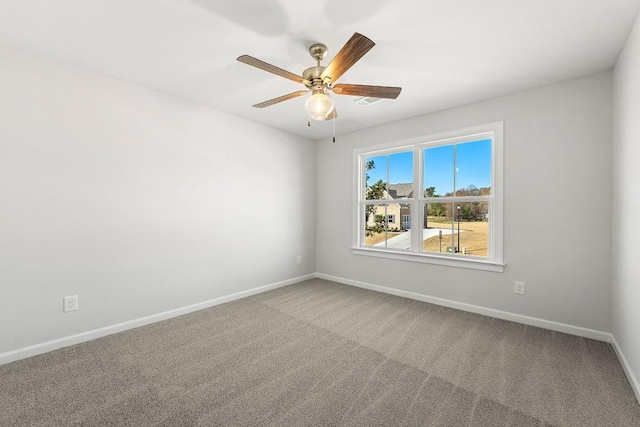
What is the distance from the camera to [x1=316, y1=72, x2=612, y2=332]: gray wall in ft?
8.35

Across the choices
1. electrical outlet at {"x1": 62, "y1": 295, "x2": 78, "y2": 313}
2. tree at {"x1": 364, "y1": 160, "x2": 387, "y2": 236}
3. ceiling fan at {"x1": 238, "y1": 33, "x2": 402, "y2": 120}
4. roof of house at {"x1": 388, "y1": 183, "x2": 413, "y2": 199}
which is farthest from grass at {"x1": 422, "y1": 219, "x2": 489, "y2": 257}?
electrical outlet at {"x1": 62, "y1": 295, "x2": 78, "y2": 313}

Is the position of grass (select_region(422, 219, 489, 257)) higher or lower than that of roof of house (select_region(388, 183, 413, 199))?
lower

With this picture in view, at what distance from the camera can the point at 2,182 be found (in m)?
2.14

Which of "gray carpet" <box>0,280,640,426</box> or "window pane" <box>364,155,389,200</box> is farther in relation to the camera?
"window pane" <box>364,155,389,200</box>

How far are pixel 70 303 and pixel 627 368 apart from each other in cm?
444

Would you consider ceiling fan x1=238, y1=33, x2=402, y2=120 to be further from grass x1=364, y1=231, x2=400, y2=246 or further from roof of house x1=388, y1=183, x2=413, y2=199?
grass x1=364, y1=231, x2=400, y2=246

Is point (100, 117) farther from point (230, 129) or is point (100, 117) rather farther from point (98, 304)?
point (98, 304)

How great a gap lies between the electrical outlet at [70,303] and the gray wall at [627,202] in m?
4.25

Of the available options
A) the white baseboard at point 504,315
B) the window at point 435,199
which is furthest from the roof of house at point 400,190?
the white baseboard at point 504,315

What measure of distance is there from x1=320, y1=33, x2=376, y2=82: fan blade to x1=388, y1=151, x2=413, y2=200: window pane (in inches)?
88.7

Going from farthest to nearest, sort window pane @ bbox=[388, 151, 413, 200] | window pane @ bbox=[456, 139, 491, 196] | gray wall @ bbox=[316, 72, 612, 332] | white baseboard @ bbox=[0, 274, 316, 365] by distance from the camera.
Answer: window pane @ bbox=[388, 151, 413, 200] < window pane @ bbox=[456, 139, 491, 196] < gray wall @ bbox=[316, 72, 612, 332] < white baseboard @ bbox=[0, 274, 316, 365]

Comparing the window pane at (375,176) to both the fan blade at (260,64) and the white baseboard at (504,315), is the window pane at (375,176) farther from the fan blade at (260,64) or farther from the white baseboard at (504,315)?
the fan blade at (260,64)

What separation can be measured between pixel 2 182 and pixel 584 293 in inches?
199

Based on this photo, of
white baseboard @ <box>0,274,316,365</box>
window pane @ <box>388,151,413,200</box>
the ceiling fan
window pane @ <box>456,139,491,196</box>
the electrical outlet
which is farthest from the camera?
window pane @ <box>388,151,413,200</box>
